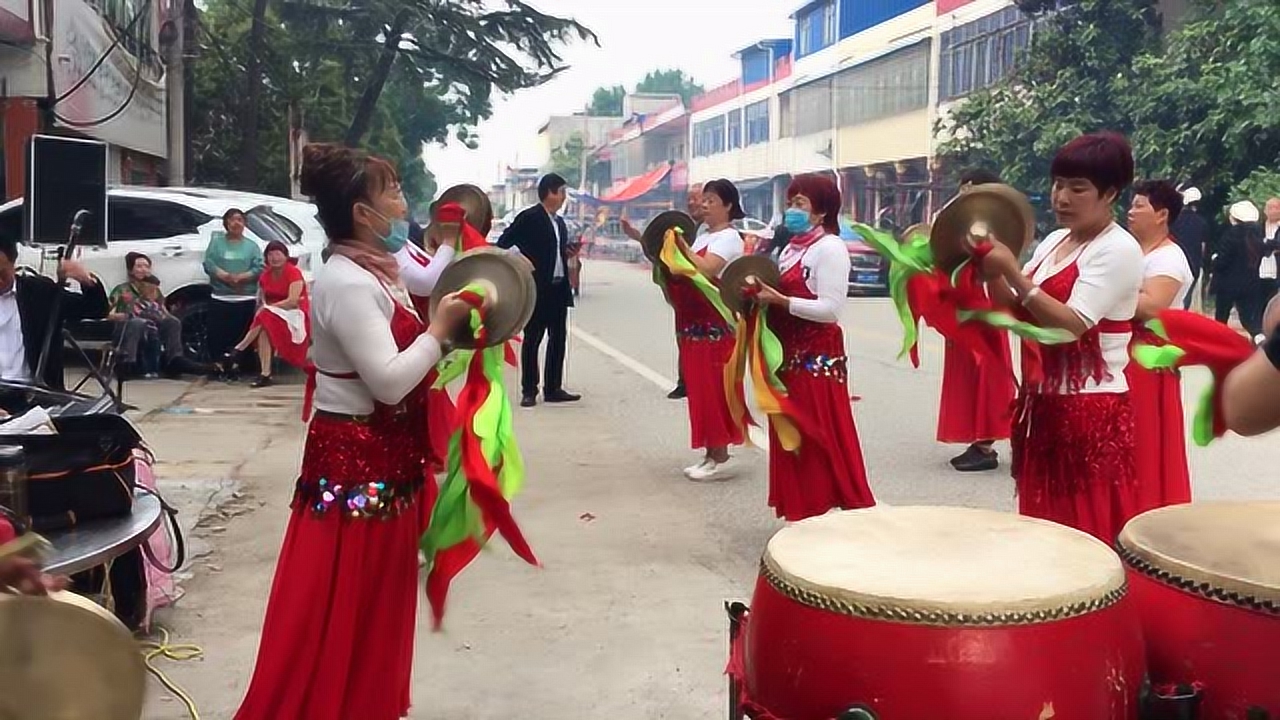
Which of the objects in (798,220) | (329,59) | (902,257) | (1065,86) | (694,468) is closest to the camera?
(902,257)

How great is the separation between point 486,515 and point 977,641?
139 cm

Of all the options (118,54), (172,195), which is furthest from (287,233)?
(118,54)

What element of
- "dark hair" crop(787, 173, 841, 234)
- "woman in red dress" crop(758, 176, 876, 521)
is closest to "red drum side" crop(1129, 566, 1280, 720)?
"woman in red dress" crop(758, 176, 876, 521)

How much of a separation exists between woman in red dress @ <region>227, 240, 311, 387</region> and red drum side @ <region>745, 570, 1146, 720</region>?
8.84 metres

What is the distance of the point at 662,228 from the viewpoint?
730cm

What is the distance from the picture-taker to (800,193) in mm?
5262

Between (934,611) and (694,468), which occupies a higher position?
(934,611)

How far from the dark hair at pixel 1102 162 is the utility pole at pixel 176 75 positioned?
13.4 m

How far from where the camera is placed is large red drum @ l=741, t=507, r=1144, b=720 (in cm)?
196

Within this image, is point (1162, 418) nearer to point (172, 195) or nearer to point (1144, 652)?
point (1144, 652)

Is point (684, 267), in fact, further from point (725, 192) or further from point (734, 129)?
point (734, 129)

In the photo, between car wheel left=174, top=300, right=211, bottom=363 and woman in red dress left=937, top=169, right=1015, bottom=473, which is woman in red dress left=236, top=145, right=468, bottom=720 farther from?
car wheel left=174, top=300, right=211, bottom=363

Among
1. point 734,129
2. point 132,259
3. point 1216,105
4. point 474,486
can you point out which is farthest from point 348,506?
point 734,129

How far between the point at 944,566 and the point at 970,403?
497cm
